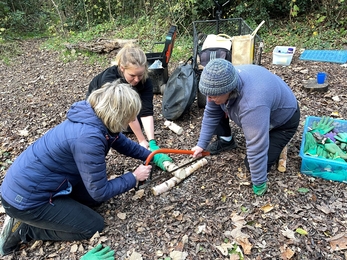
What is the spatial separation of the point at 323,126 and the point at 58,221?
287 cm

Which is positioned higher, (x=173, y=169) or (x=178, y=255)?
(x=173, y=169)

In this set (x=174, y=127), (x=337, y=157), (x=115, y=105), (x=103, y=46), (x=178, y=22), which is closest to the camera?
(x=115, y=105)

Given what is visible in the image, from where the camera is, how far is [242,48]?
425 centimetres

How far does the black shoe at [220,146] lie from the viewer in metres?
3.44

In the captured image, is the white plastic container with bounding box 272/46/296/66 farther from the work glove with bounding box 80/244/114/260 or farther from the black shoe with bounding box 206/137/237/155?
the work glove with bounding box 80/244/114/260

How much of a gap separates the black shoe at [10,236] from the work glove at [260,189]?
2.12 meters

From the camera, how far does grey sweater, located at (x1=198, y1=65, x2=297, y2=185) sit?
2.32 meters

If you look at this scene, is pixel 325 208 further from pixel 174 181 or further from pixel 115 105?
pixel 115 105

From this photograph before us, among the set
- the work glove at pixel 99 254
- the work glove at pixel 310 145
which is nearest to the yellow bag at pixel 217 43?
the work glove at pixel 310 145

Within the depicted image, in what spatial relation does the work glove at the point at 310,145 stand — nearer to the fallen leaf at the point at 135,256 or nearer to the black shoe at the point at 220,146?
the black shoe at the point at 220,146

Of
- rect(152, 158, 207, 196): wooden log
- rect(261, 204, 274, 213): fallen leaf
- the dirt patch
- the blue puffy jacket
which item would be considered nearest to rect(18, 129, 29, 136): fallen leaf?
the dirt patch

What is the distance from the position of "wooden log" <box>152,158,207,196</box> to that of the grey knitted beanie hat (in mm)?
1133

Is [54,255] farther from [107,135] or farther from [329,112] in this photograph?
[329,112]

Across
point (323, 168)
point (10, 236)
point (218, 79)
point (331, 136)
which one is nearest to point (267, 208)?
point (323, 168)
